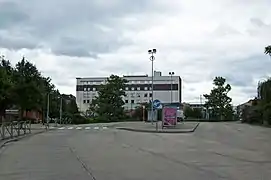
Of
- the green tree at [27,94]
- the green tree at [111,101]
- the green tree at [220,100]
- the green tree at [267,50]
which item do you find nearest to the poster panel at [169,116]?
the green tree at [267,50]

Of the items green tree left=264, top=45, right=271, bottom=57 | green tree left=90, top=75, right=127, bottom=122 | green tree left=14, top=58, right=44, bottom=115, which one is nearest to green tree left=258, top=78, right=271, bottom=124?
green tree left=264, top=45, right=271, bottom=57

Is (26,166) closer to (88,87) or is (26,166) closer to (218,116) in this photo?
(218,116)

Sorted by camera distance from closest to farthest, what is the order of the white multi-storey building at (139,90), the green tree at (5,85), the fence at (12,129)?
the green tree at (5,85) < the fence at (12,129) < the white multi-storey building at (139,90)

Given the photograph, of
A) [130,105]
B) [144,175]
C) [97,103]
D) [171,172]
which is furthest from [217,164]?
[130,105]

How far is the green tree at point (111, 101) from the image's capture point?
351 ft

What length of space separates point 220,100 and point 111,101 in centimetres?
2648

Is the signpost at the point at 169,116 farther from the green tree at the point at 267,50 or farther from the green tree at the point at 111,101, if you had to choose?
the green tree at the point at 111,101

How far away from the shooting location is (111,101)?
108438 millimetres

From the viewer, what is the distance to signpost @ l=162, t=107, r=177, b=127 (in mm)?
49325

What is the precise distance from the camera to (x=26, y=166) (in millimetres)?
15336

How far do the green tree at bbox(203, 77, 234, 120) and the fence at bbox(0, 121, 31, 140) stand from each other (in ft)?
269

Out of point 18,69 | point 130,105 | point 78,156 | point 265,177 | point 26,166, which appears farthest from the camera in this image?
point 130,105

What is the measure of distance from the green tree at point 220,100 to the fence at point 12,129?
3228 inches

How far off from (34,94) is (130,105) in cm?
9865
